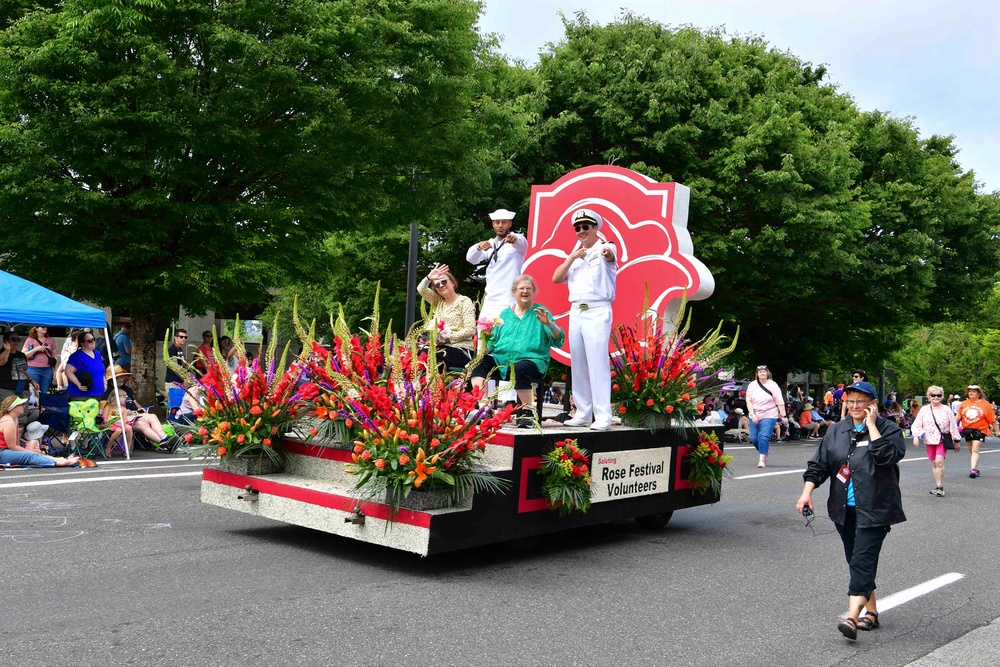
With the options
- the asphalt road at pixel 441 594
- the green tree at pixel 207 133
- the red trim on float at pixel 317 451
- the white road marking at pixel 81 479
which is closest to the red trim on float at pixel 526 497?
the asphalt road at pixel 441 594

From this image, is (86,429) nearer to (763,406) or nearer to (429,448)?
(429,448)

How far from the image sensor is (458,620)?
211 inches

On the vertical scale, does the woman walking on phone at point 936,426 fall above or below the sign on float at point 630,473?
above

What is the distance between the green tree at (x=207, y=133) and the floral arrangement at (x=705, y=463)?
993 cm

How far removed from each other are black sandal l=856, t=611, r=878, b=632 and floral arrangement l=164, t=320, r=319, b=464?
13.4 ft

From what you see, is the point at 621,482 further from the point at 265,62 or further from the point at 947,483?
the point at 265,62

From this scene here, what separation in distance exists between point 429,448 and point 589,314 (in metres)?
2.86

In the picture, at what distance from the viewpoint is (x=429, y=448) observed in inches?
243

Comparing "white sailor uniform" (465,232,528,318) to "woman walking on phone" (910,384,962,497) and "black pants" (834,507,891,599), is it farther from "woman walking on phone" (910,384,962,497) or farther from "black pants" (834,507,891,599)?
"woman walking on phone" (910,384,962,497)

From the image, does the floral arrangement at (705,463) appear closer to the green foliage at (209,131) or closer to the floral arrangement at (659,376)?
the floral arrangement at (659,376)

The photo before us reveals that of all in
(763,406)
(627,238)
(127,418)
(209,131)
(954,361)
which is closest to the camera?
(627,238)

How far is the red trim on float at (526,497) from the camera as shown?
22.6ft

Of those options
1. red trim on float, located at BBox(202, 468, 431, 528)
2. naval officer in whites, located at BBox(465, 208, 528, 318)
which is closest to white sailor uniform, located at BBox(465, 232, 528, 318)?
naval officer in whites, located at BBox(465, 208, 528, 318)

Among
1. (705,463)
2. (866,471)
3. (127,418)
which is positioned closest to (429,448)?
(866,471)
